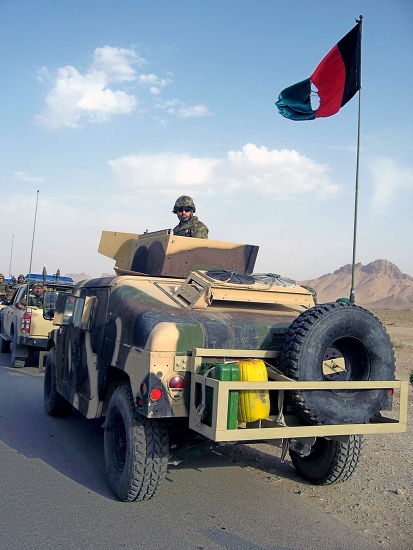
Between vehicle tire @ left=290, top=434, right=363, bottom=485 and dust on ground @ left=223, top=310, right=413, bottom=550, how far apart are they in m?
0.09

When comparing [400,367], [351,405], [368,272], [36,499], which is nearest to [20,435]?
[36,499]

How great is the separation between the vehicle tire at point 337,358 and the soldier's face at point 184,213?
3.26 meters

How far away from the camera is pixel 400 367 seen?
1441 cm

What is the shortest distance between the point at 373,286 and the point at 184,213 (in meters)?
102

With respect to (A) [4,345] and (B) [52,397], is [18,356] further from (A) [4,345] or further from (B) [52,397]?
(B) [52,397]

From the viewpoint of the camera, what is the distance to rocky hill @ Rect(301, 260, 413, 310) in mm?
94625

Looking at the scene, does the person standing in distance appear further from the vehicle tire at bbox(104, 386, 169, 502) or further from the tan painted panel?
the vehicle tire at bbox(104, 386, 169, 502)

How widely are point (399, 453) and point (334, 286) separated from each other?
107983 mm

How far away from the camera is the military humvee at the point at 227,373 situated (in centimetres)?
392

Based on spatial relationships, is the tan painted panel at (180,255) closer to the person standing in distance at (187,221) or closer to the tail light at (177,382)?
the person standing in distance at (187,221)

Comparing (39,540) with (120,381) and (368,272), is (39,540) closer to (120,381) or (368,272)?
(120,381)

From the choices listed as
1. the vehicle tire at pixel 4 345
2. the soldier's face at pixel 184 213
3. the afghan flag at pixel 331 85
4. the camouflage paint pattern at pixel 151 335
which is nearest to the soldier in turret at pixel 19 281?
the vehicle tire at pixel 4 345

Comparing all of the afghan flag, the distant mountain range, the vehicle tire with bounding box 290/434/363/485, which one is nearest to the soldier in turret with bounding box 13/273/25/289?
the afghan flag

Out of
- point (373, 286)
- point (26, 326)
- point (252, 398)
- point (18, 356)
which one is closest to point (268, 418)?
point (252, 398)
